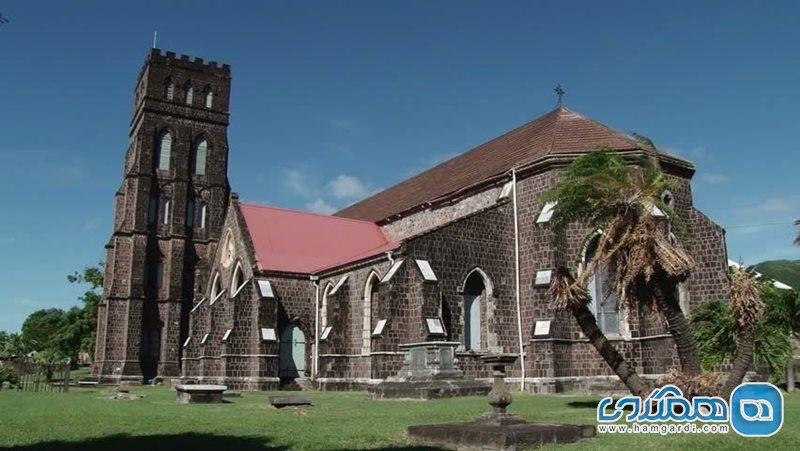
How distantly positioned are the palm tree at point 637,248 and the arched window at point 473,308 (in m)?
9.11

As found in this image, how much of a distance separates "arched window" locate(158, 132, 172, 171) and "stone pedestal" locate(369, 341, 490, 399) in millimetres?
27739

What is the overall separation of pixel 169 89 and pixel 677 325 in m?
37.2

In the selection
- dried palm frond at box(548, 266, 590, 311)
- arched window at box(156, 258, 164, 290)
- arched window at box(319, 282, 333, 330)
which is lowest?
dried palm frond at box(548, 266, 590, 311)

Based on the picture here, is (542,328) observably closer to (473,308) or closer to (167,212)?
(473,308)

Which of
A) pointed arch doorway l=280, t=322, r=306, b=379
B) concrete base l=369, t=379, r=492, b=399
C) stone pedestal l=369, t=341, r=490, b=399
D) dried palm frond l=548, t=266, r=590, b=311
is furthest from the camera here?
pointed arch doorway l=280, t=322, r=306, b=379

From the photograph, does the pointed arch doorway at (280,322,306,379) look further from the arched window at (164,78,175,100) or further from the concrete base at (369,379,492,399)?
the arched window at (164,78,175,100)

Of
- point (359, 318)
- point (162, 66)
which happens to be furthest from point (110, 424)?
point (162, 66)

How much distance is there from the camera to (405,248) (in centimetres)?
2241

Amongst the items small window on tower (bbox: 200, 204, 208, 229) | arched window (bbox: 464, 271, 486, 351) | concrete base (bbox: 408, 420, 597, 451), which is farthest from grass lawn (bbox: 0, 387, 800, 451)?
small window on tower (bbox: 200, 204, 208, 229)

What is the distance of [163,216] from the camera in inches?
1647

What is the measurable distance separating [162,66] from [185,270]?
1305 centimetres

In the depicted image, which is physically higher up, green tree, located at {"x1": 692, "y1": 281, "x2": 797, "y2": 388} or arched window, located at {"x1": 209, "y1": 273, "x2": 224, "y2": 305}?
arched window, located at {"x1": 209, "y1": 273, "x2": 224, "y2": 305}

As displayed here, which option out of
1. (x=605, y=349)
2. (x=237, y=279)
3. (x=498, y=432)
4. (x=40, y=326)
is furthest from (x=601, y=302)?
(x=40, y=326)

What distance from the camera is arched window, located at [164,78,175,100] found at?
43.1 metres
